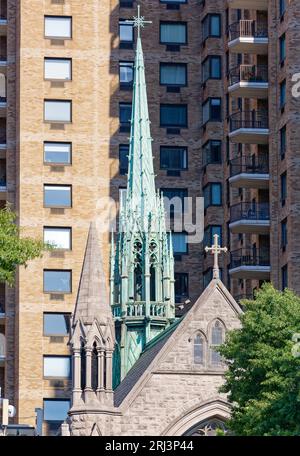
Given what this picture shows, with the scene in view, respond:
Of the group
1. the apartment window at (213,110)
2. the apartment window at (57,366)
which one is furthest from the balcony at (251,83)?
the apartment window at (57,366)

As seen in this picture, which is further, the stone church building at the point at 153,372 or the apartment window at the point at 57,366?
the apartment window at the point at 57,366

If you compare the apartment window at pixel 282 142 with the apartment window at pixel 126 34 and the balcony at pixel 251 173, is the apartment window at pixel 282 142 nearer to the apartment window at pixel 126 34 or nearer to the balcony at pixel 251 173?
the balcony at pixel 251 173

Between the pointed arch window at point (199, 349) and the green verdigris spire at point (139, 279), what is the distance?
9.94 meters

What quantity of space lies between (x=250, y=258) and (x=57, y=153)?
1507cm

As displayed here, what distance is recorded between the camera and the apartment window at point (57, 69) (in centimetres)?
12962

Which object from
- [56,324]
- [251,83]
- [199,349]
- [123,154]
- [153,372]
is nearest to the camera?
[153,372]

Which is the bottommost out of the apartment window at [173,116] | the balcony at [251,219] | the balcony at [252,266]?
the balcony at [252,266]

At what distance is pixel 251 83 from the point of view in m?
121

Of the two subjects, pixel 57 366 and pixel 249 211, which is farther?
pixel 57 366

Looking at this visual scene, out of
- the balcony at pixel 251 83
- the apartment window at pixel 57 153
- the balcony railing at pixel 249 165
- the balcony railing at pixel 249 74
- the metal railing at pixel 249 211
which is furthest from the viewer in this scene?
the apartment window at pixel 57 153

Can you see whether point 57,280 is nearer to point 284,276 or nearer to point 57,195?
point 57,195

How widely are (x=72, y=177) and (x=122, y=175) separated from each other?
2.94m

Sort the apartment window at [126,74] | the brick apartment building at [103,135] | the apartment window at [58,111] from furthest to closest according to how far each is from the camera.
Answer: the apartment window at [126,74] → the apartment window at [58,111] → the brick apartment building at [103,135]

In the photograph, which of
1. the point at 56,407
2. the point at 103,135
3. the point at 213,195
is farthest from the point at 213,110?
the point at 56,407
